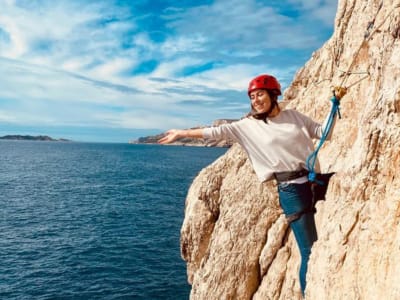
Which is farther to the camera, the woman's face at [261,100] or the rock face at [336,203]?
the woman's face at [261,100]

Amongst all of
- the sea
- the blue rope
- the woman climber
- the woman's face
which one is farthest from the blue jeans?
the sea

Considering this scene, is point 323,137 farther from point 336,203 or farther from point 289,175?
point 336,203

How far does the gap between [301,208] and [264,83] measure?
2897 mm

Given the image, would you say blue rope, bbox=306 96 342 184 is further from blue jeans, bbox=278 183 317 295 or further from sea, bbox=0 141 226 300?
sea, bbox=0 141 226 300

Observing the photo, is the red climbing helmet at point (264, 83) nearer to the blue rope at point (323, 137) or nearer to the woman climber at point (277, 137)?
the woman climber at point (277, 137)

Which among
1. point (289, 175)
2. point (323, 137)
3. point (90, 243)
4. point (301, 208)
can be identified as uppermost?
point (323, 137)

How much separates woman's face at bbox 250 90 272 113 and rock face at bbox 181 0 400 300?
1.92 m

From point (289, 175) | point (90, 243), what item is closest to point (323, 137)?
point (289, 175)

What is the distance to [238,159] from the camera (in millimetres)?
17812

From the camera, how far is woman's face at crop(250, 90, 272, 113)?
7520 mm

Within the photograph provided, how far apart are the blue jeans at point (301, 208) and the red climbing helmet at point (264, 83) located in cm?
213

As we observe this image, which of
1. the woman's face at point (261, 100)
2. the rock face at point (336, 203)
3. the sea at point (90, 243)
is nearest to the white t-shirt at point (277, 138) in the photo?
the woman's face at point (261, 100)

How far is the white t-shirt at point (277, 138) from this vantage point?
7543mm

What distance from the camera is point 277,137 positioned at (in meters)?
7.51
